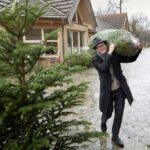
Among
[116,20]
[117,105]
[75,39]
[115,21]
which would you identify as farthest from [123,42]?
[116,20]

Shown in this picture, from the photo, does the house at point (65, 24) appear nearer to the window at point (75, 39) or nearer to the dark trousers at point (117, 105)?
the window at point (75, 39)

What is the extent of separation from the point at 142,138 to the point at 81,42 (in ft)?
61.6

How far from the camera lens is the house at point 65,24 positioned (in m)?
19.1

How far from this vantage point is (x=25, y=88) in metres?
4.07

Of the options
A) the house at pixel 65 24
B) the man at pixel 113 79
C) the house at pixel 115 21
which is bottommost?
the house at pixel 115 21

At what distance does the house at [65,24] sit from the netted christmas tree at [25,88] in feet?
40.4

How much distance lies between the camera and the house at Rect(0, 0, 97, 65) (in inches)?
752

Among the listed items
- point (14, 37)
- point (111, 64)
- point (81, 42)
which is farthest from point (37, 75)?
point (81, 42)

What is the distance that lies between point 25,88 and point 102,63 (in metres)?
1.88

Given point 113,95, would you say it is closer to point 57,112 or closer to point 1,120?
point 57,112

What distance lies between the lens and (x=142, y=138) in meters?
6.32

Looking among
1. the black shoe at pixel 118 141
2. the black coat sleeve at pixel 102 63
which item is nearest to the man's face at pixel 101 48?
the black coat sleeve at pixel 102 63

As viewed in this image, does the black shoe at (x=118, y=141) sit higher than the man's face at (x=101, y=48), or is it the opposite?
the man's face at (x=101, y=48)

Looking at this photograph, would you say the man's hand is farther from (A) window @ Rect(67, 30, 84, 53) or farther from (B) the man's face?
(A) window @ Rect(67, 30, 84, 53)
